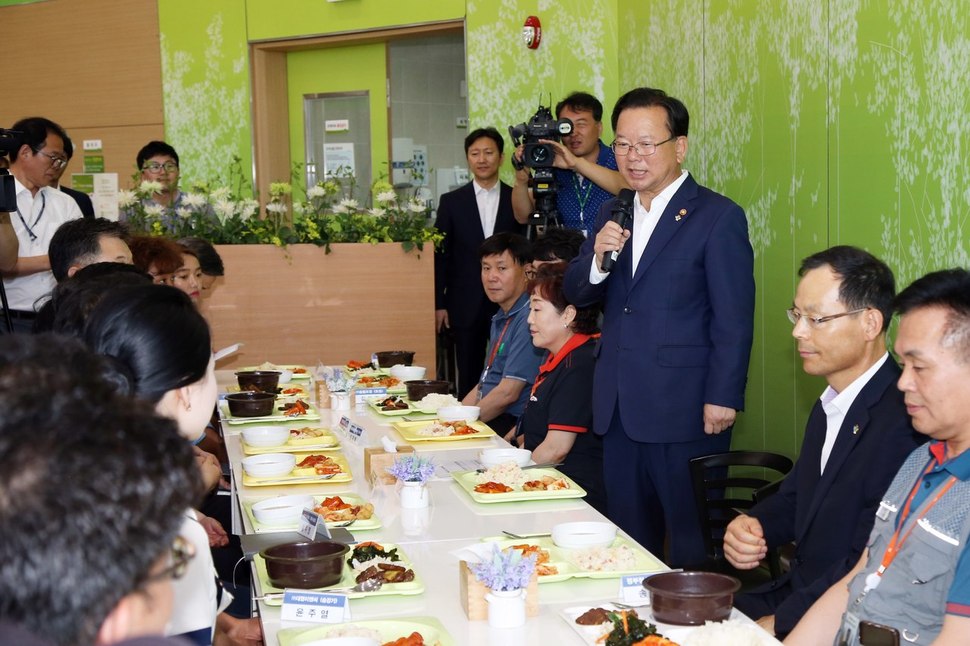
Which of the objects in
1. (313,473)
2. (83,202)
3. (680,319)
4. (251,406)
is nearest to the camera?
(313,473)

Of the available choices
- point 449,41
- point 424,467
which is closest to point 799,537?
point 424,467

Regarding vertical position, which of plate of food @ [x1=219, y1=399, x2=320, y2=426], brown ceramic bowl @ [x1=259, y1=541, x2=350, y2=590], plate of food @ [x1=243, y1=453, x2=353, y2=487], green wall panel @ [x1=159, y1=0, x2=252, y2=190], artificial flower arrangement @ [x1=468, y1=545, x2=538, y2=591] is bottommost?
plate of food @ [x1=219, y1=399, x2=320, y2=426]

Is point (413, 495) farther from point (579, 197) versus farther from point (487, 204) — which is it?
point (487, 204)

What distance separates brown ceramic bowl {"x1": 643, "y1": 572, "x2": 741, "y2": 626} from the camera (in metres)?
1.68

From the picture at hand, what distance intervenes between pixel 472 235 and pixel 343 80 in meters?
2.34

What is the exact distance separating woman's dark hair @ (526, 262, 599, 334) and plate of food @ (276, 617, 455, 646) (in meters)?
1.85

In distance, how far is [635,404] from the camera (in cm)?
328

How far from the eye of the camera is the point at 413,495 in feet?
7.97

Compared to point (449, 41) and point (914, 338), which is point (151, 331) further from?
point (449, 41)

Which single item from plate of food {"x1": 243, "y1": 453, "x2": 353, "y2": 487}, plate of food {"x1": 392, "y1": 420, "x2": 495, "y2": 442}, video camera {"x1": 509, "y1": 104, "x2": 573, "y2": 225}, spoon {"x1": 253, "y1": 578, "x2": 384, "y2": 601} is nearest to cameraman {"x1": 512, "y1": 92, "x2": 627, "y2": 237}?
video camera {"x1": 509, "y1": 104, "x2": 573, "y2": 225}

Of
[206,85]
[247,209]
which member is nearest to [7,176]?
[247,209]

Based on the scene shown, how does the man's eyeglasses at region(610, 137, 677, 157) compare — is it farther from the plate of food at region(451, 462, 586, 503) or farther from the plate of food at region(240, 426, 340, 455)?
the plate of food at region(240, 426, 340, 455)

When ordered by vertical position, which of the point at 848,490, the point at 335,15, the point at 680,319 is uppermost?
the point at 335,15

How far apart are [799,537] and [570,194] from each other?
294cm
